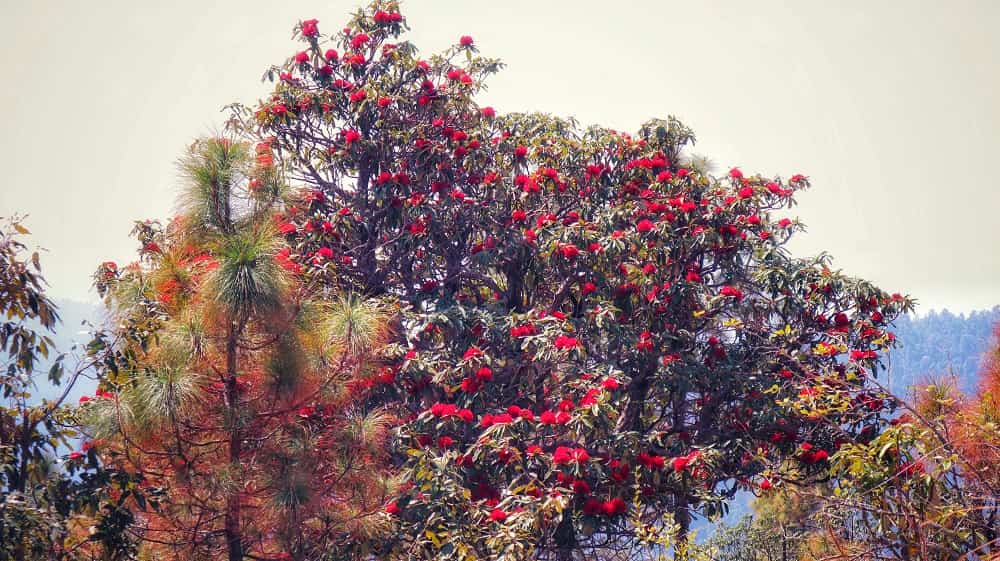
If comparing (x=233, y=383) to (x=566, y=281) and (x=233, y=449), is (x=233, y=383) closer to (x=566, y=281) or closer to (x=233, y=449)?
(x=233, y=449)

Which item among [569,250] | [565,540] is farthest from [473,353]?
[565,540]

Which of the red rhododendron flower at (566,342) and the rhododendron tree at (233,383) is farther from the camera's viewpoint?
the red rhododendron flower at (566,342)

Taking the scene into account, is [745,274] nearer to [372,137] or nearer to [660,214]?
[660,214]

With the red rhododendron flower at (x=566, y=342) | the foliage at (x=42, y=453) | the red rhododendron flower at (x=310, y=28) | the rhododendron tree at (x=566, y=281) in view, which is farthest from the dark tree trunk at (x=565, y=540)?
the red rhododendron flower at (x=310, y=28)

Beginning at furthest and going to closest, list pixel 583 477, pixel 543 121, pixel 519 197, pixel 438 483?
1. pixel 543 121
2. pixel 519 197
3. pixel 583 477
4. pixel 438 483

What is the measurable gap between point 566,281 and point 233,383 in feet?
10.9

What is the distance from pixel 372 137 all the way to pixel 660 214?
2.43 meters

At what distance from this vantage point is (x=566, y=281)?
274 inches

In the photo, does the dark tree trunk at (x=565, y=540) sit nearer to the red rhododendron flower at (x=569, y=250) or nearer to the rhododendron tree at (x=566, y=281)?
the rhododendron tree at (x=566, y=281)

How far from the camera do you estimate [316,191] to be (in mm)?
6840

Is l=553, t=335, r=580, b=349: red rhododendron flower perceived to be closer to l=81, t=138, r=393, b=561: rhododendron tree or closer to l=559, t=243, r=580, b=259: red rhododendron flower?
l=559, t=243, r=580, b=259: red rhododendron flower

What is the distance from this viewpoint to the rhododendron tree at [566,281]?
241 inches

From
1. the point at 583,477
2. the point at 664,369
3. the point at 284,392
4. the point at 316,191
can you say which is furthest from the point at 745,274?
the point at 284,392

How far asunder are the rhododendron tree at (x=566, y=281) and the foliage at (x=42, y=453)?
214cm
